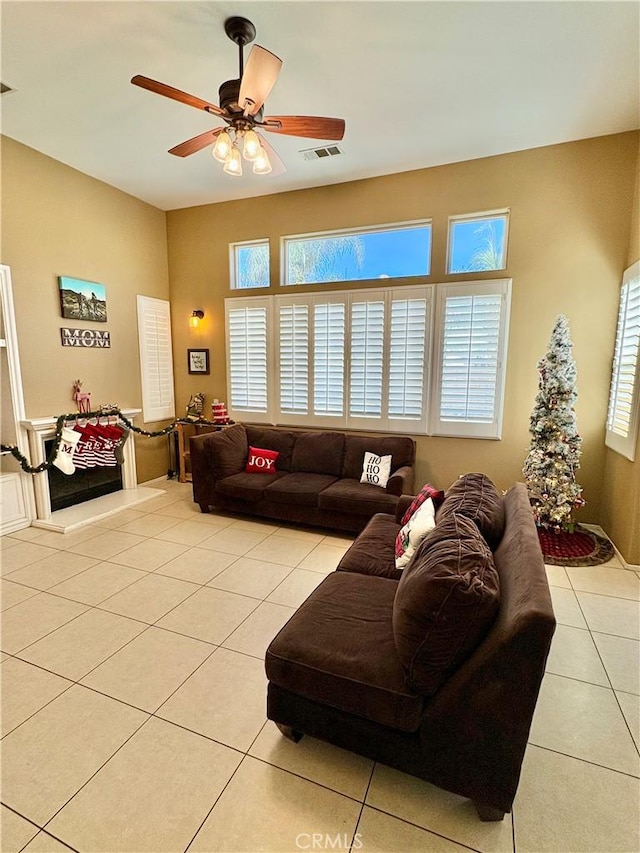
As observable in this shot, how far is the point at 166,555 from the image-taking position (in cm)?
332

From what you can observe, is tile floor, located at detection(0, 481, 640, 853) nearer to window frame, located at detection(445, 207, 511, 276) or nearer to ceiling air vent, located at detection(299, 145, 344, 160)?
window frame, located at detection(445, 207, 511, 276)

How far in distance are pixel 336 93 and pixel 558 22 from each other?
1403mm

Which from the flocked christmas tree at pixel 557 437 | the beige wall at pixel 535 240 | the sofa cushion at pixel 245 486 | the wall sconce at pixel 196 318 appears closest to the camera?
the flocked christmas tree at pixel 557 437

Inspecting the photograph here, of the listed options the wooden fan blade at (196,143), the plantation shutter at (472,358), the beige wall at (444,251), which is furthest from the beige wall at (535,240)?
the wooden fan blade at (196,143)

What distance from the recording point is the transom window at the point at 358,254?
13.7 ft

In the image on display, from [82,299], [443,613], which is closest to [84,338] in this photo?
[82,299]

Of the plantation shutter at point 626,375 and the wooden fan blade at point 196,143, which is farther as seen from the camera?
the plantation shutter at point 626,375

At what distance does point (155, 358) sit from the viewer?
524cm

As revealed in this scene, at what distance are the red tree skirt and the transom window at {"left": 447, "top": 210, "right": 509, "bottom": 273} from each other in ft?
8.53

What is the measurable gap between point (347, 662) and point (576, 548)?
2815 millimetres

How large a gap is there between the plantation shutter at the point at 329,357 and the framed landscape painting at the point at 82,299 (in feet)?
7.94

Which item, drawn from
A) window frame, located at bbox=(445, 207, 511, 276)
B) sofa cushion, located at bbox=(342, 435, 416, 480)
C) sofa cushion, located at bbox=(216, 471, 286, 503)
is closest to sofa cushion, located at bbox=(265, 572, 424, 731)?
sofa cushion, located at bbox=(216, 471, 286, 503)

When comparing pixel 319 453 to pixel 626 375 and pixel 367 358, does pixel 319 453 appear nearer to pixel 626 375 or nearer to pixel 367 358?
pixel 367 358

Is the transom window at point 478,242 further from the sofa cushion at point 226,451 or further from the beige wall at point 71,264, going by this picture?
the beige wall at point 71,264
